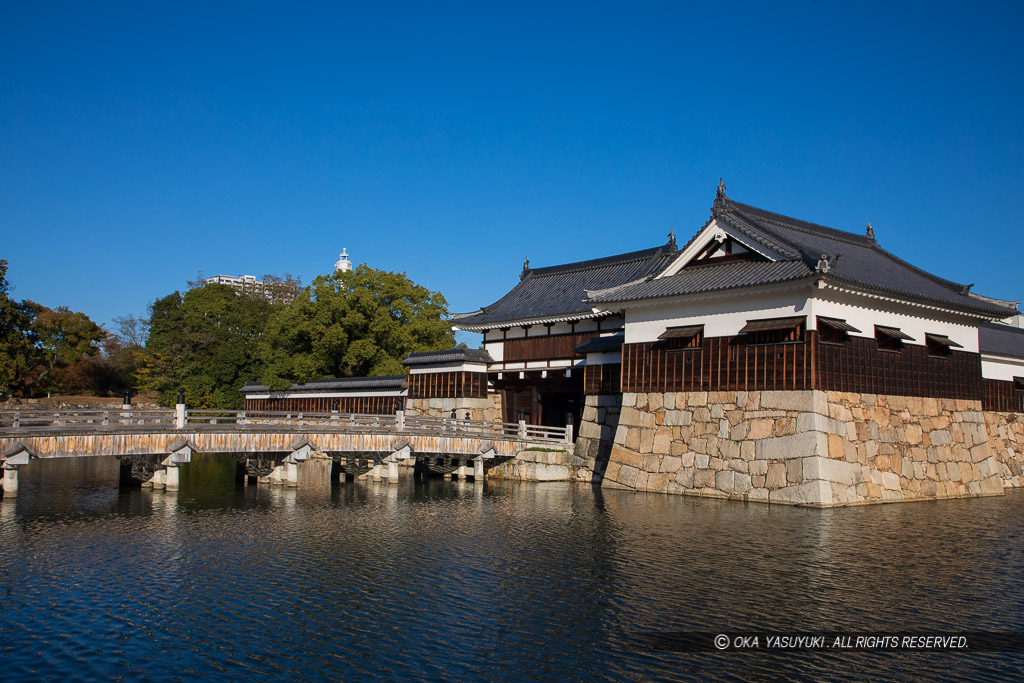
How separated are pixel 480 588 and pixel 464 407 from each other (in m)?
25.6

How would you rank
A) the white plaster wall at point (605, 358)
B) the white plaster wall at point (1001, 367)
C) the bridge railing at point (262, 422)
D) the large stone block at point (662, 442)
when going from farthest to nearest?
the white plaster wall at point (1001, 367) → the white plaster wall at point (605, 358) → the large stone block at point (662, 442) → the bridge railing at point (262, 422)

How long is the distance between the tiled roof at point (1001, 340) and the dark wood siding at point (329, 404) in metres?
29.1

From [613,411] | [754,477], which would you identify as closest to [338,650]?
[754,477]

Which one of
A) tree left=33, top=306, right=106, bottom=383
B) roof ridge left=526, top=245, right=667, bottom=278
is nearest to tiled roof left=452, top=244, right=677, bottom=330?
roof ridge left=526, top=245, right=667, bottom=278

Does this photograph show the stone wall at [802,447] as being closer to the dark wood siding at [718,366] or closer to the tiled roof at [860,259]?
the dark wood siding at [718,366]

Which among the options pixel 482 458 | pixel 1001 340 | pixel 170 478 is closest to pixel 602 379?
pixel 482 458

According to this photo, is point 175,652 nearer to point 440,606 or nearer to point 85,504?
point 440,606

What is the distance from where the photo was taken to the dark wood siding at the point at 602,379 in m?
33.4

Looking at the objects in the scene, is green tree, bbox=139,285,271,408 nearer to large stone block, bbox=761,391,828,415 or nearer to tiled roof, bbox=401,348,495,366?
tiled roof, bbox=401,348,495,366

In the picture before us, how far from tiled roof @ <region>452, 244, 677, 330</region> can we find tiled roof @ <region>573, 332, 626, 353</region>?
1.58 meters

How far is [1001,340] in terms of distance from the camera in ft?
124

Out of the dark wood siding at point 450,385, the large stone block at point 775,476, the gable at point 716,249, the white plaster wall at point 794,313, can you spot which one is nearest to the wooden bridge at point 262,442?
the dark wood siding at point 450,385

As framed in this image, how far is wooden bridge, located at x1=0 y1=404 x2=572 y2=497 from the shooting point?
22594 millimetres

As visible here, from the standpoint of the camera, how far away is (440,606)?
44.4 ft
